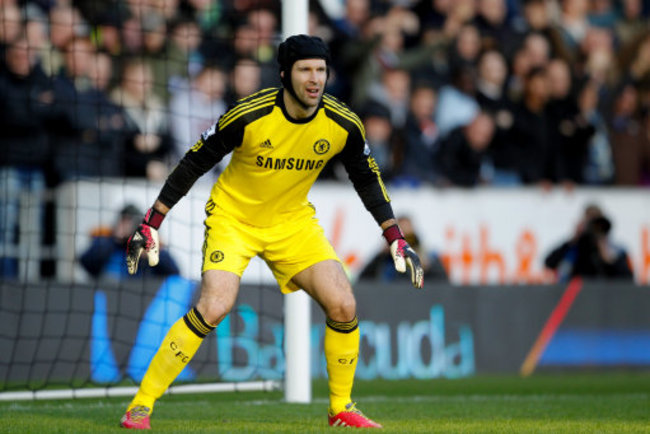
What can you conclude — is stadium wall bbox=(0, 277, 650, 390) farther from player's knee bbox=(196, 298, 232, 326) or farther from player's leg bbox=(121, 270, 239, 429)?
player's knee bbox=(196, 298, 232, 326)

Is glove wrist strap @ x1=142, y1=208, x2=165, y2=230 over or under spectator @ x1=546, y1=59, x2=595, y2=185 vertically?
under

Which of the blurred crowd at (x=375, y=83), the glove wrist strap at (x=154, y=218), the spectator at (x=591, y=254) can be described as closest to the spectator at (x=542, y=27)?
the blurred crowd at (x=375, y=83)

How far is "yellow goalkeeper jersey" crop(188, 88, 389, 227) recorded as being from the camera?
673 centimetres

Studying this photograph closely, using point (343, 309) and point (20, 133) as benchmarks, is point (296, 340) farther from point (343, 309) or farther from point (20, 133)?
point (20, 133)

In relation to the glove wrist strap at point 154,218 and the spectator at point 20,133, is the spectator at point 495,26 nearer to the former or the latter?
the spectator at point 20,133

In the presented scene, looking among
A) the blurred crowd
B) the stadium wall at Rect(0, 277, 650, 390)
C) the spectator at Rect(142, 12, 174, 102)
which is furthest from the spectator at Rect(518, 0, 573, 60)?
the spectator at Rect(142, 12, 174, 102)

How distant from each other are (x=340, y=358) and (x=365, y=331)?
503cm

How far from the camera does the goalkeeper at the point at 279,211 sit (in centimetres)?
666

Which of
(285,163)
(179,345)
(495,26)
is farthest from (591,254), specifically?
(179,345)

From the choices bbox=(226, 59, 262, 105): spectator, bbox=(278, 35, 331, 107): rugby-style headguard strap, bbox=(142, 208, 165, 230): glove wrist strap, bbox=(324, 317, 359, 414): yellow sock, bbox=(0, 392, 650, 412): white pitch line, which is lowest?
bbox=(0, 392, 650, 412): white pitch line

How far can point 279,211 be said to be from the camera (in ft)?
23.2

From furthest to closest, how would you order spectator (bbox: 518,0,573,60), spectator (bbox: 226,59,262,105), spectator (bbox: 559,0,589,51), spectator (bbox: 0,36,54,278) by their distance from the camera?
spectator (bbox: 559,0,589,51) < spectator (bbox: 518,0,573,60) < spectator (bbox: 226,59,262,105) < spectator (bbox: 0,36,54,278)

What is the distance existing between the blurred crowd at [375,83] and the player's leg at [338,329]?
4111mm

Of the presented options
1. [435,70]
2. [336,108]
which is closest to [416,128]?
[435,70]
